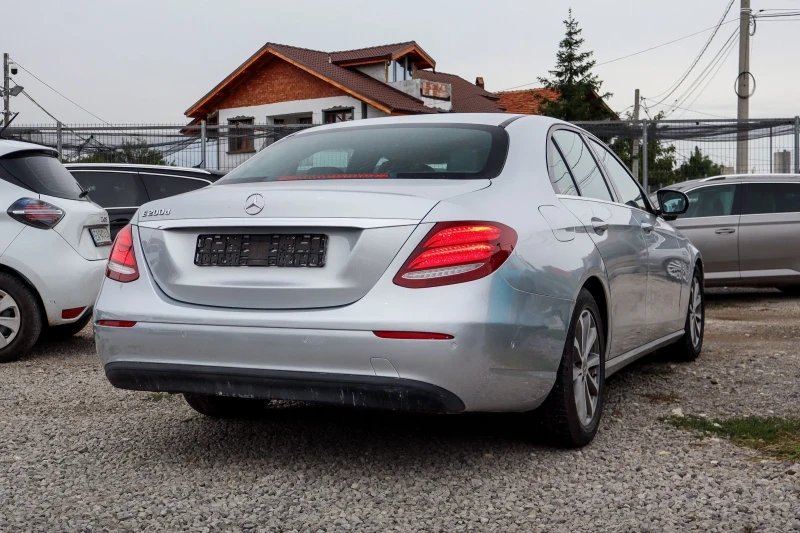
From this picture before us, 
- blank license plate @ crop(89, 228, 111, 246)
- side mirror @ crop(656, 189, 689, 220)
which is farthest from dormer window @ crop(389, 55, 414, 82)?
side mirror @ crop(656, 189, 689, 220)

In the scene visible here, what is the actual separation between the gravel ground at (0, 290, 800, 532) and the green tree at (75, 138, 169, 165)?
10.5m

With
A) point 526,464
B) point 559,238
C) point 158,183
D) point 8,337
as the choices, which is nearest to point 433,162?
point 559,238

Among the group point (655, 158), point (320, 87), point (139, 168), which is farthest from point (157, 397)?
point (320, 87)

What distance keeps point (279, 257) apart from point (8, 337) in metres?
4.10

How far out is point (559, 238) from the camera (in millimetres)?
4094

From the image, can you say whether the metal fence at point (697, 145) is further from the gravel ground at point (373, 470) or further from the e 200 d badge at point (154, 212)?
the e 200 d badge at point (154, 212)

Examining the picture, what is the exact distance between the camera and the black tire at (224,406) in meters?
4.86

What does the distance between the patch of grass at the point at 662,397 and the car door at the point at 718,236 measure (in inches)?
221

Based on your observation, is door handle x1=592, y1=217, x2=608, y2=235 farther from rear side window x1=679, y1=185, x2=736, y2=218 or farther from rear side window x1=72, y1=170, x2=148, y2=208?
rear side window x1=679, y1=185, x2=736, y2=218

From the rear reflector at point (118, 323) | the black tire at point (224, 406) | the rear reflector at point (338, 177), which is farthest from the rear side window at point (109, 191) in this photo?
the rear reflector at point (118, 323)

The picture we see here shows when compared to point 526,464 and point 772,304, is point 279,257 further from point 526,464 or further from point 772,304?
point 772,304

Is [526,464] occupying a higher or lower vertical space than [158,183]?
lower

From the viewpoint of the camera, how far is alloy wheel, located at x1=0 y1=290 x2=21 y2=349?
23.0ft

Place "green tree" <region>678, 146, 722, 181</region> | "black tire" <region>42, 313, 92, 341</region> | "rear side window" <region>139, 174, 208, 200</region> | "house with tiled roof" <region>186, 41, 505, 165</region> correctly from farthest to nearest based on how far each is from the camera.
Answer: "house with tiled roof" <region>186, 41, 505, 165</region> < "green tree" <region>678, 146, 722, 181</region> < "rear side window" <region>139, 174, 208, 200</region> < "black tire" <region>42, 313, 92, 341</region>
